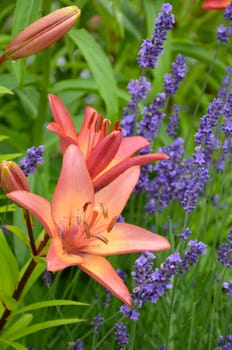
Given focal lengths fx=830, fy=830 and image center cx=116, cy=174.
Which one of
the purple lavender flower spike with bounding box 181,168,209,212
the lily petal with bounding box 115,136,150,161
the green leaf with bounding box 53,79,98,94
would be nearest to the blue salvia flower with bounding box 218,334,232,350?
the purple lavender flower spike with bounding box 181,168,209,212

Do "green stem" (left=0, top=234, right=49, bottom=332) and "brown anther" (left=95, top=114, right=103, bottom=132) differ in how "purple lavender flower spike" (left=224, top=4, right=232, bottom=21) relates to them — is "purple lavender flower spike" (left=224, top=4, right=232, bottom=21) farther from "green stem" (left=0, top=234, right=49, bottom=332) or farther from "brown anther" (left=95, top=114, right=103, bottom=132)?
"green stem" (left=0, top=234, right=49, bottom=332)

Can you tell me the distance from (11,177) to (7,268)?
0.14 meters

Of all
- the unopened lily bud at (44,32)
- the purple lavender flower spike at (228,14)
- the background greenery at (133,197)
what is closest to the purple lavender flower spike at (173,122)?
the background greenery at (133,197)

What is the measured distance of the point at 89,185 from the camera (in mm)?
922

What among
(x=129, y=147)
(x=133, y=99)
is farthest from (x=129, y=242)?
(x=133, y=99)

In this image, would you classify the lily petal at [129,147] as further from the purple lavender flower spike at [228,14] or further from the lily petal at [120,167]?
the purple lavender flower spike at [228,14]

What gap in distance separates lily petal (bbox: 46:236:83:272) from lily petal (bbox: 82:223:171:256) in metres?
0.04

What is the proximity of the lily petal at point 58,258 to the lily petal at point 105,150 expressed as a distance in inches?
4.0

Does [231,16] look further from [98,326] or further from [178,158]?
[98,326]

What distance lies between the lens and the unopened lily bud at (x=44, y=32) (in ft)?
3.16

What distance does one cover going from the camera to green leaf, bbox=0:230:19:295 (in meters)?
0.97

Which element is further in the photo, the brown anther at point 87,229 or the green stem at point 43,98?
the green stem at point 43,98

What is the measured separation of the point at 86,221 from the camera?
0.93 meters

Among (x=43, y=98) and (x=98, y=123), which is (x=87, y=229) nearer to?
(x=98, y=123)
